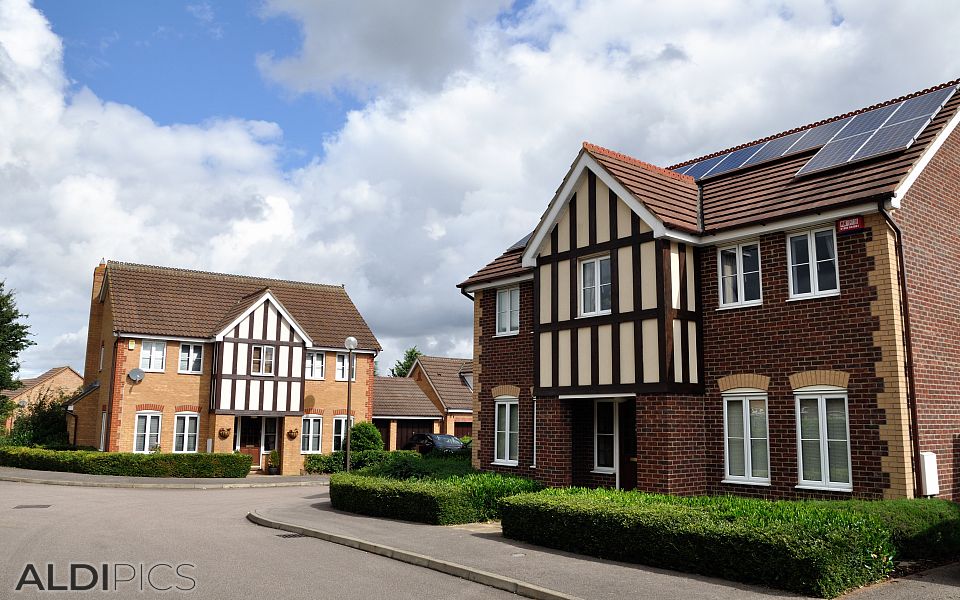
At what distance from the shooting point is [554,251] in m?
17.9

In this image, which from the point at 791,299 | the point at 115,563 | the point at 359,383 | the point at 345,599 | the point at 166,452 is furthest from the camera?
the point at 359,383

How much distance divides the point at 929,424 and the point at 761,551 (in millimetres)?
5959

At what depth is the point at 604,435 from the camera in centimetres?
1794

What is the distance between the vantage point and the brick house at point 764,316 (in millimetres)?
13344

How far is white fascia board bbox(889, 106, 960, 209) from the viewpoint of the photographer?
43.7ft

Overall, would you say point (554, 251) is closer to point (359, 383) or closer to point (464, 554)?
point (464, 554)

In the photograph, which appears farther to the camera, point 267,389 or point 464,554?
point 267,389

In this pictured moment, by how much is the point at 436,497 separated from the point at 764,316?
755cm

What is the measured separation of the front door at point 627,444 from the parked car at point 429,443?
22947mm

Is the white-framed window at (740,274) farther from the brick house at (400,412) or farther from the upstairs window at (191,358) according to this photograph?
the brick house at (400,412)

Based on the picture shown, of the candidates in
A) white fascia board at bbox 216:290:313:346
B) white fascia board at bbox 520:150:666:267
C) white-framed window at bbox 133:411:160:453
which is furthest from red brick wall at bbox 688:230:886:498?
white-framed window at bbox 133:411:160:453

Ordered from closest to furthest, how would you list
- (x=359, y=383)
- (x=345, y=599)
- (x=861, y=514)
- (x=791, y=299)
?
1. (x=345, y=599)
2. (x=861, y=514)
3. (x=791, y=299)
4. (x=359, y=383)

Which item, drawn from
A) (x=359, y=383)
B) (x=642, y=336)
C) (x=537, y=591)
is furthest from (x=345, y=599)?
(x=359, y=383)

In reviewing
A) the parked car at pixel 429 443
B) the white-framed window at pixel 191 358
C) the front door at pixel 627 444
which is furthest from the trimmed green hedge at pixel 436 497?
the parked car at pixel 429 443
